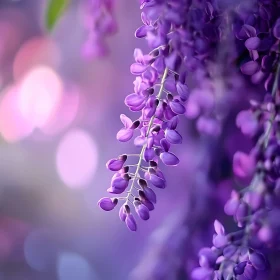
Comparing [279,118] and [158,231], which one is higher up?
[279,118]

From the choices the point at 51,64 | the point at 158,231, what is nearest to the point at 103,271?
the point at 158,231

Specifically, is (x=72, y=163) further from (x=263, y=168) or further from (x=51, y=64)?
(x=263, y=168)

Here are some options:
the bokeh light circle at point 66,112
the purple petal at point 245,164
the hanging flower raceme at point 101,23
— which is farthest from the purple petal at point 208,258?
the bokeh light circle at point 66,112

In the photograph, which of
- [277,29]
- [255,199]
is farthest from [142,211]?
[277,29]

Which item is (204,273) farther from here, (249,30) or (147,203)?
(249,30)

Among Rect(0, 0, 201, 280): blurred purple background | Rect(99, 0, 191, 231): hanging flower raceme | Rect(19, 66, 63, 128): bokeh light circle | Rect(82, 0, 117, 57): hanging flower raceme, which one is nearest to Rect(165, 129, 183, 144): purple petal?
Rect(99, 0, 191, 231): hanging flower raceme

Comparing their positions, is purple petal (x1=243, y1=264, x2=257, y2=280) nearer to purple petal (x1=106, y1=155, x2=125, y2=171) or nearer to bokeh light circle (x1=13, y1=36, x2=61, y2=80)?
purple petal (x1=106, y1=155, x2=125, y2=171)
